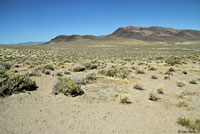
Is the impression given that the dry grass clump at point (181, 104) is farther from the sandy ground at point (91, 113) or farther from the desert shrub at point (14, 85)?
the desert shrub at point (14, 85)

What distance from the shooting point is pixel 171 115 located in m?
5.06

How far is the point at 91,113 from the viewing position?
16.9ft

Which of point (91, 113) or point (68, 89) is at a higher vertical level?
point (68, 89)

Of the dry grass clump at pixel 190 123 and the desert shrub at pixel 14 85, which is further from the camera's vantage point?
the desert shrub at pixel 14 85

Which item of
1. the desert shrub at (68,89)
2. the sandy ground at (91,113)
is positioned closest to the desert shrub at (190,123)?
the sandy ground at (91,113)

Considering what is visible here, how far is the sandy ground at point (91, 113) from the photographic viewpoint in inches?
164

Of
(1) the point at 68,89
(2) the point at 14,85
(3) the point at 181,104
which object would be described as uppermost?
(2) the point at 14,85

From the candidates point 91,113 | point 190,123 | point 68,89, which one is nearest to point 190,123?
point 190,123

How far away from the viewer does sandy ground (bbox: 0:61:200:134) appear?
13.7 ft

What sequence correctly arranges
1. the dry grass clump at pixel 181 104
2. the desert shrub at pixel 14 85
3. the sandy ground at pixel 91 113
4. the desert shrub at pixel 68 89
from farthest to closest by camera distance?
the desert shrub at pixel 68 89, the desert shrub at pixel 14 85, the dry grass clump at pixel 181 104, the sandy ground at pixel 91 113

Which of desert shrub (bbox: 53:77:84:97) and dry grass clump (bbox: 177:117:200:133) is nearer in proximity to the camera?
dry grass clump (bbox: 177:117:200:133)

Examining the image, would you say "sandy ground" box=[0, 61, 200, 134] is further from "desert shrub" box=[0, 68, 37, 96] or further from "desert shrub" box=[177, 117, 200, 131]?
"desert shrub" box=[0, 68, 37, 96]

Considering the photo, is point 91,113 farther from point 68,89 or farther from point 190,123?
point 190,123

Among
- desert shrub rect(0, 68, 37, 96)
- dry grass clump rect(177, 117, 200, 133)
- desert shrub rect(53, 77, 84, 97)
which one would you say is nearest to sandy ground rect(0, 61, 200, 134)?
dry grass clump rect(177, 117, 200, 133)
